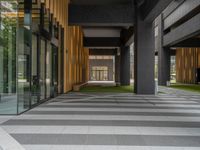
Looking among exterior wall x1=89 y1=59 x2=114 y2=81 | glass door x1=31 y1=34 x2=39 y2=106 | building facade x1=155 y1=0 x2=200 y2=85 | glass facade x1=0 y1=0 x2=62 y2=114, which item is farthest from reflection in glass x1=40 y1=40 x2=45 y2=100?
exterior wall x1=89 y1=59 x2=114 y2=81

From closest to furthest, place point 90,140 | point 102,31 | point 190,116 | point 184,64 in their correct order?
point 90,140
point 190,116
point 102,31
point 184,64

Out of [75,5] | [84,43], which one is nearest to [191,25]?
[75,5]

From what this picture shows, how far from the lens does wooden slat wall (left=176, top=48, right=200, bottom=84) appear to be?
178 ft

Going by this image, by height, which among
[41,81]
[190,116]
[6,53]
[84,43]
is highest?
[84,43]

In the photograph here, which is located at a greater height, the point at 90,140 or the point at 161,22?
the point at 161,22

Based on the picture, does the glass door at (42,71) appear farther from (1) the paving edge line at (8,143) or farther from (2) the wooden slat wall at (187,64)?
(2) the wooden slat wall at (187,64)

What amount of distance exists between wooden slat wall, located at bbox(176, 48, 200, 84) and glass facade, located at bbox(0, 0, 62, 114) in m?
40.6

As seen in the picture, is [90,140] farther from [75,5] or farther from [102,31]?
[102,31]

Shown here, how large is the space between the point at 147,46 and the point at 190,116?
12695 mm

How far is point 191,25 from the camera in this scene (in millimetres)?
30109

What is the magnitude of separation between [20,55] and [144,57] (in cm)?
1277

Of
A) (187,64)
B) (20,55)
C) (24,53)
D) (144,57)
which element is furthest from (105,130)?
(187,64)

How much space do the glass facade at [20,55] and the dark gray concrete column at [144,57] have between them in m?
9.44

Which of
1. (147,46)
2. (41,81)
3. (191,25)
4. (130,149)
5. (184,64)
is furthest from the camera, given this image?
(184,64)
